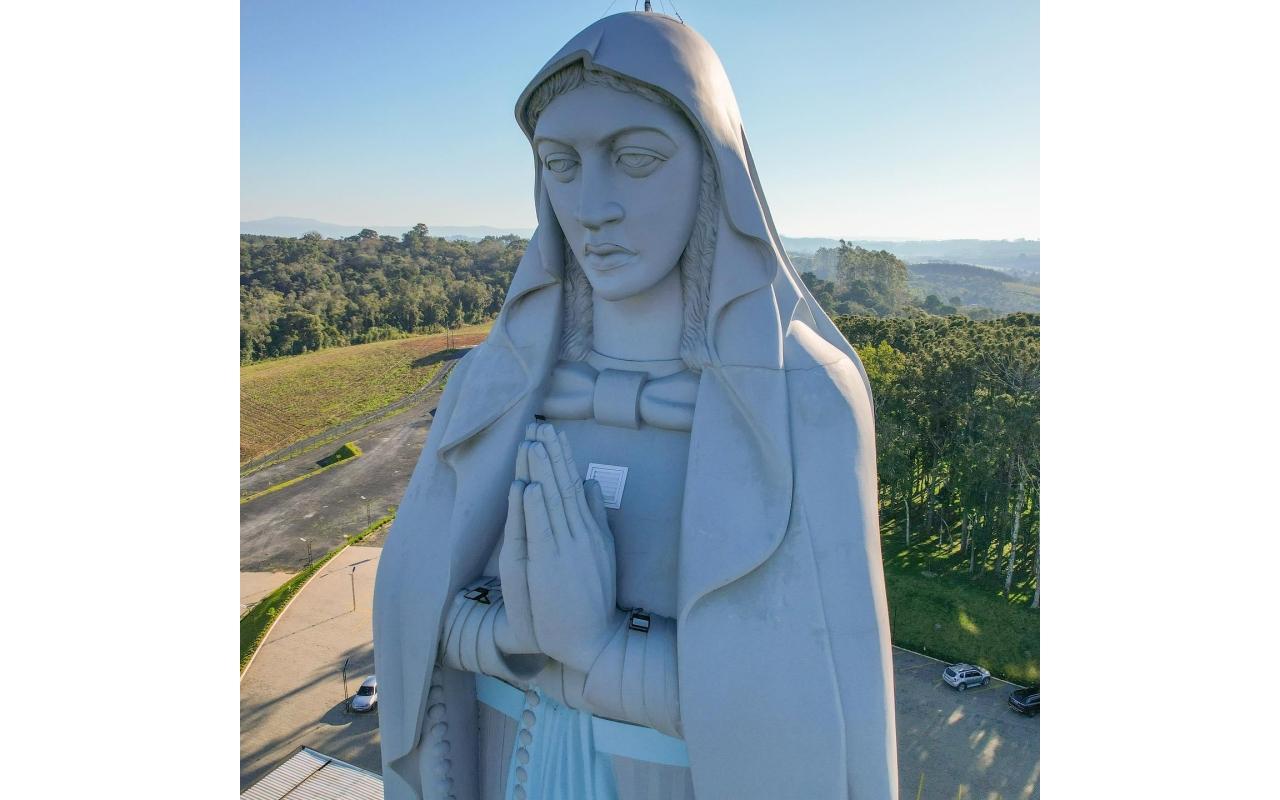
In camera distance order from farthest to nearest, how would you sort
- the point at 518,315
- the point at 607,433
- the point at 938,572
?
1. the point at 938,572
2. the point at 518,315
3. the point at 607,433

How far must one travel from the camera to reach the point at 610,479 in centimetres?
327

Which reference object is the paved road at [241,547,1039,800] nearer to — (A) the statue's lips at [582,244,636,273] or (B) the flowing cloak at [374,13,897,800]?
(B) the flowing cloak at [374,13,897,800]

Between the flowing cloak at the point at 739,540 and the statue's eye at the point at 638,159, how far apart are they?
201 mm

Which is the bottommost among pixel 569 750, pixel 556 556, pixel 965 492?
pixel 965 492

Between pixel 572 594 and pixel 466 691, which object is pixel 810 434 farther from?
pixel 466 691

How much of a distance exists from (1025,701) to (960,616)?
3284 mm

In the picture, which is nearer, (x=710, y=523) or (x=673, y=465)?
(x=710, y=523)

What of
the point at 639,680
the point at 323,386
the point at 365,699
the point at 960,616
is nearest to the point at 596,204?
the point at 639,680

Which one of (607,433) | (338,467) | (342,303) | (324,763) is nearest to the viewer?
(607,433)

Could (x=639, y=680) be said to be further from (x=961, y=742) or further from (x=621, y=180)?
(x=961, y=742)

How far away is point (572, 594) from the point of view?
2.86 meters

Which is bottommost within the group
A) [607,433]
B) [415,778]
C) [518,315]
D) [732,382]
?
[415,778]

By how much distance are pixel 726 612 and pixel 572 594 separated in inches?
21.0

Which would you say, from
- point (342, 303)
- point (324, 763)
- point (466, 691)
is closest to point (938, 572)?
point (324, 763)
